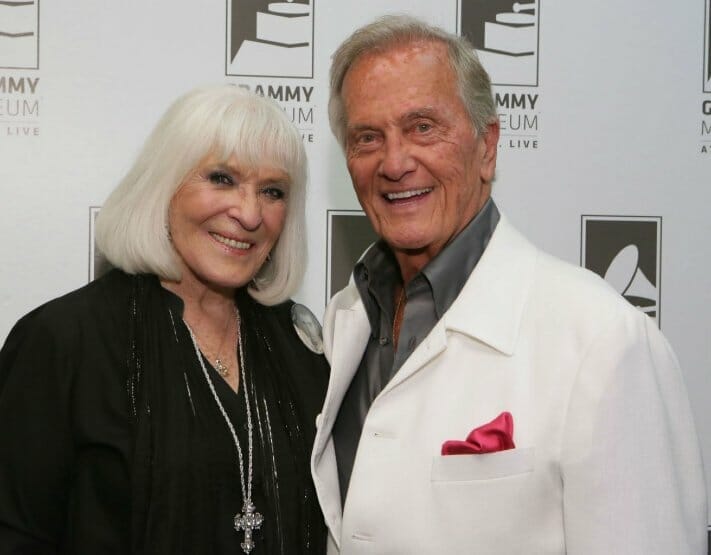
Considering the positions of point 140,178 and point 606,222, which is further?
point 606,222

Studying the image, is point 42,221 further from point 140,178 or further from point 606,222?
point 606,222

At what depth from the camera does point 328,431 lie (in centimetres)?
179

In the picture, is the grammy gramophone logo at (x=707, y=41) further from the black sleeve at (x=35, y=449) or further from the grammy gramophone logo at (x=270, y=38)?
the black sleeve at (x=35, y=449)

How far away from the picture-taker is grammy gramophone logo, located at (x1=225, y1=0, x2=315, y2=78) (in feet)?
7.86

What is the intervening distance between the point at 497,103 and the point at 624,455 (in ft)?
4.54

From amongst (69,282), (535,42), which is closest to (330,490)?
(69,282)

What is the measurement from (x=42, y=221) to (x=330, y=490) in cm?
120

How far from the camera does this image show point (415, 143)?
1.67m

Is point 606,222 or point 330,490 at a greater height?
point 606,222

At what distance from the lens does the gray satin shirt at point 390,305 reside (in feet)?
5.50

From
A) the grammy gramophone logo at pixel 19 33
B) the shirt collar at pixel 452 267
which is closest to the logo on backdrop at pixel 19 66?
the grammy gramophone logo at pixel 19 33

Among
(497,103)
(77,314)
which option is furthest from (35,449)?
(497,103)

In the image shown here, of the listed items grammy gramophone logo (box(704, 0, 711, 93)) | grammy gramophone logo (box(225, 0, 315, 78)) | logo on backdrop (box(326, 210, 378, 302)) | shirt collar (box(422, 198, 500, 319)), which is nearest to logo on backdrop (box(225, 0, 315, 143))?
grammy gramophone logo (box(225, 0, 315, 78))

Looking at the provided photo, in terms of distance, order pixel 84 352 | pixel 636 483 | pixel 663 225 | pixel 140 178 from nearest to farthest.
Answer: pixel 636 483
pixel 84 352
pixel 140 178
pixel 663 225
